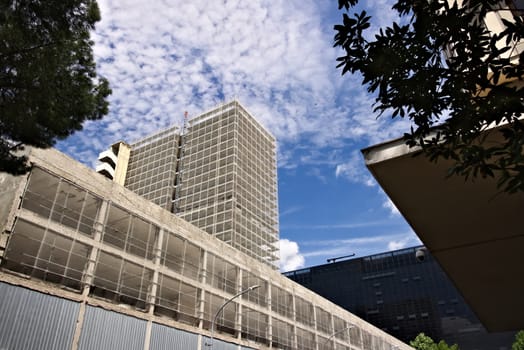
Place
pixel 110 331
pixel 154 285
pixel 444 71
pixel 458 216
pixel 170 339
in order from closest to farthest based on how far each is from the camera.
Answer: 1. pixel 444 71
2. pixel 458 216
3. pixel 110 331
4. pixel 170 339
5. pixel 154 285

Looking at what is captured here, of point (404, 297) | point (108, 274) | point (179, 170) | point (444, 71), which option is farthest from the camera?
point (404, 297)

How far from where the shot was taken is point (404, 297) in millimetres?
84812

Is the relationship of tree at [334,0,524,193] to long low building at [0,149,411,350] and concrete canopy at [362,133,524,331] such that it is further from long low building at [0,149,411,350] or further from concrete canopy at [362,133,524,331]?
long low building at [0,149,411,350]

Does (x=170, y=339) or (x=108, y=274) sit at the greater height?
(x=108, y=274)

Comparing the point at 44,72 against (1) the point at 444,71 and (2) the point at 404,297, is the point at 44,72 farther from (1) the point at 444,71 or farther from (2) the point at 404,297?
(2) the point at 404,297

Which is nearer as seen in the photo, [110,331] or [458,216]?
[458,216]

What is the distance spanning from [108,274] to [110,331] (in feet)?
17.4

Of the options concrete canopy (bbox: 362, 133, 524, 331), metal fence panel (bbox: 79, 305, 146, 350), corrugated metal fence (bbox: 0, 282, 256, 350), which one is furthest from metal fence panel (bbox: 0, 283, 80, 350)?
concrete canopy (bbox: 362, 133, 524, 331)

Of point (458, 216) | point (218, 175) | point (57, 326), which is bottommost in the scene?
point (458, 216)

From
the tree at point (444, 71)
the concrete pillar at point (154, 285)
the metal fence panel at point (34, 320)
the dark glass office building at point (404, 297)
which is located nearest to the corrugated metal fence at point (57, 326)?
the metal fence panel at point (34, 320)

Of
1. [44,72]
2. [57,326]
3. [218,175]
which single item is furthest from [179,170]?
[44,72]

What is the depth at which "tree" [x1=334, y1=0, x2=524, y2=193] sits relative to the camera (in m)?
3.19

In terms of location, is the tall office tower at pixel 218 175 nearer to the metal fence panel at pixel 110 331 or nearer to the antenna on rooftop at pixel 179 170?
the antenna on rooftop at pixel 179 170

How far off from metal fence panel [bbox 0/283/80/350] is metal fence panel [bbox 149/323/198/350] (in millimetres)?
5413
